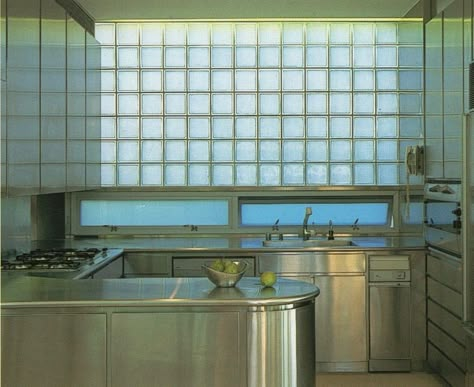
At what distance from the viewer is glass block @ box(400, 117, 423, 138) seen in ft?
18.5

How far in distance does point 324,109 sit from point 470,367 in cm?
256

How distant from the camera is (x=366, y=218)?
591 cm

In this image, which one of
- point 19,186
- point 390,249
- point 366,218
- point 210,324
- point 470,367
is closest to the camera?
point 210,324

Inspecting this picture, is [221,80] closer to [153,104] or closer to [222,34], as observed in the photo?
[222,34]

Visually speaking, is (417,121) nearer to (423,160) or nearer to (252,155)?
(423,160)

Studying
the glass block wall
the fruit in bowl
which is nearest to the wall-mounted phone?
the glass block wall

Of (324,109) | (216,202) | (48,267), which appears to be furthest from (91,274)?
(324,109)

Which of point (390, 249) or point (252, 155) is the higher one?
point (252, 155)

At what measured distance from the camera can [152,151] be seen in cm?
587

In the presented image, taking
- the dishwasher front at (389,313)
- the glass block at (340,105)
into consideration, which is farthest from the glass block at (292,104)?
the dishwasher front at (389,313)

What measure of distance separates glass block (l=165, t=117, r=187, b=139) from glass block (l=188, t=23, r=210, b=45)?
60cm

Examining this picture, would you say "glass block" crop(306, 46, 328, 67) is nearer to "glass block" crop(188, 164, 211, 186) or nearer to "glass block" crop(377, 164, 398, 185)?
"glass block" crop(377, 164, 398, 185)

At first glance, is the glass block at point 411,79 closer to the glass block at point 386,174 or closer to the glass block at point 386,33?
the glass block at point 386,33

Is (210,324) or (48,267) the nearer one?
(210,324)
